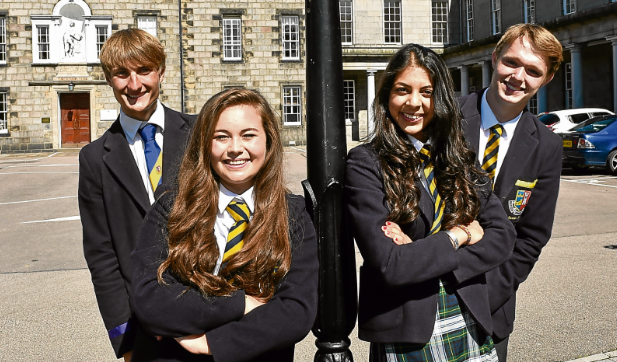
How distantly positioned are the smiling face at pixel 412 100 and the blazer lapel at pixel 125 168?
1100 mm

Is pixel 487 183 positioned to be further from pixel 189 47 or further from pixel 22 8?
pixel 22 8

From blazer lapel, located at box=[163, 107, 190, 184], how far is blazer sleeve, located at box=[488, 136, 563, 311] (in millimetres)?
1458

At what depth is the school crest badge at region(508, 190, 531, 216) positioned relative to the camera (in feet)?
8.36

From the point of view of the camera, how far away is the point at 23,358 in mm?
4086

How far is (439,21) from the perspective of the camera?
34.9m

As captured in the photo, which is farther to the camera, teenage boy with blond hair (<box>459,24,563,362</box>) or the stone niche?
the stone niche

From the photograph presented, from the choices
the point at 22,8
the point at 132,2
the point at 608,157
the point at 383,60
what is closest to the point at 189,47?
the point at 132,2

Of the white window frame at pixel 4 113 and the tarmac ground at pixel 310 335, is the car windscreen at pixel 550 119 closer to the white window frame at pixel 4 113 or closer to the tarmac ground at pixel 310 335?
the tarmac ground at pixel 310 335

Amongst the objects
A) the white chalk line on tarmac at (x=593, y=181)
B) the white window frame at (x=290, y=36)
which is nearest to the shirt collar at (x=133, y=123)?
the white chalk line on tarmac at (x=593, y=181)

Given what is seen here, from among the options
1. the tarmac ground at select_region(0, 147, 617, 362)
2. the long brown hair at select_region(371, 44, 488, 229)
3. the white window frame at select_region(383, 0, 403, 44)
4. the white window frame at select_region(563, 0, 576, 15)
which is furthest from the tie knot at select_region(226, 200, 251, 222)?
the white window frame at select_region(383, 0, 403, 44)

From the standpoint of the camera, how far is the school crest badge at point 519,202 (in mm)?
2547

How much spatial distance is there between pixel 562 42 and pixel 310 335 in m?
24.3

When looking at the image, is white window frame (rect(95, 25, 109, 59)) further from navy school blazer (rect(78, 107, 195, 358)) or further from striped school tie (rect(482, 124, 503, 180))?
striped school tie (rect(482, 124, 503, 180))

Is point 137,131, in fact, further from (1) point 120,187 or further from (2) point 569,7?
(2) point 569,7
